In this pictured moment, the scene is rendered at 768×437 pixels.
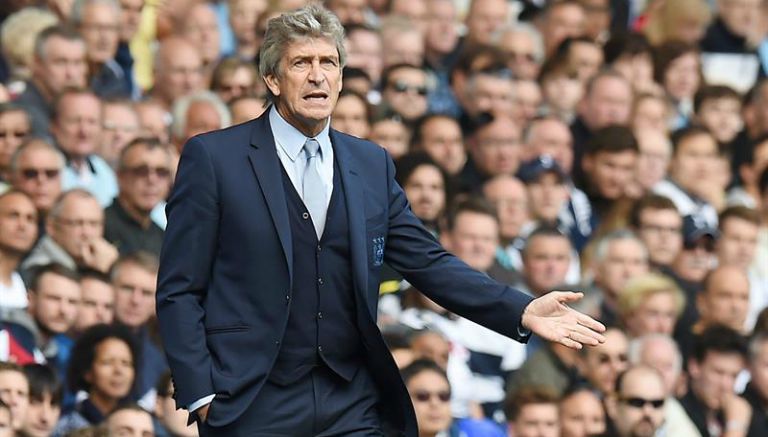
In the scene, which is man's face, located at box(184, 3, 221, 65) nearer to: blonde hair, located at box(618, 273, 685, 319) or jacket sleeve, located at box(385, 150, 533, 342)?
blonde hair, located at box(618, 273, 685, 319)

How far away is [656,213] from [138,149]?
9.62 ft

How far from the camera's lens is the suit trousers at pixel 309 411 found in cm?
529

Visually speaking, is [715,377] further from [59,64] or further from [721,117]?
[59,64]

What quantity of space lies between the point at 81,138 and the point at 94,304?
1.29 metres

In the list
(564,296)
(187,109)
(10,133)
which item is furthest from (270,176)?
(187,109)

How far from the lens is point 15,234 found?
346 inches

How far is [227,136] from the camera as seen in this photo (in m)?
5.41

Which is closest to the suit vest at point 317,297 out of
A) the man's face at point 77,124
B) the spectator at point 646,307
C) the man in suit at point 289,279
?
the man in suit at point 289,279

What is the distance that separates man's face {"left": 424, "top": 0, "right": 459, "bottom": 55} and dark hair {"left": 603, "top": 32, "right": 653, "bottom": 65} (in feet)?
3.61

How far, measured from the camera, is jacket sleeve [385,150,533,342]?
539cm

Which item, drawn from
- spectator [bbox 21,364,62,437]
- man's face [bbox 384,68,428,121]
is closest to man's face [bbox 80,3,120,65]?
man's face [bbox 384,68,428,121]

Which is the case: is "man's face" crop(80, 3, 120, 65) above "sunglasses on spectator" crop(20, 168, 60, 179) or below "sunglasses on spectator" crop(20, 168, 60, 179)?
above

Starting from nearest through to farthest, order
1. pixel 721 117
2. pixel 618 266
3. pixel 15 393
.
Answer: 1. pixel 15 393
2. pixel 618 266
3. pixel 721 117

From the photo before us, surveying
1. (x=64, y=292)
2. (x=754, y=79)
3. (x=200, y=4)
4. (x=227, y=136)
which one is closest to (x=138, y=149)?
(x=64, y=292)
